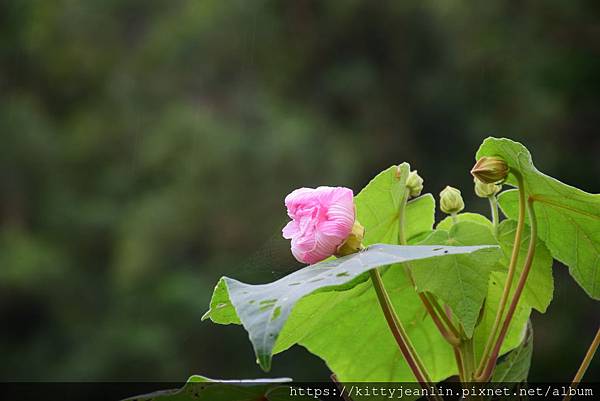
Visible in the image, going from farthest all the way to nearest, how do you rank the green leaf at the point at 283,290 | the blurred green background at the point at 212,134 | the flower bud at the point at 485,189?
the blurred green background at the point at 212,134 < the flower bud at the point at 485,189 < the green leaf at the point at 283,290

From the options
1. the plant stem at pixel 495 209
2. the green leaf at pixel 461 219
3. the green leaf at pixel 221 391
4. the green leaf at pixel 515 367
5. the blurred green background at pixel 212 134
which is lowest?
the green leaf at pixel 515 367

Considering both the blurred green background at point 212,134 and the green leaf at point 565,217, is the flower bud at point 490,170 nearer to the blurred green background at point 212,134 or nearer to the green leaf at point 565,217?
the green leaf at point 565,217

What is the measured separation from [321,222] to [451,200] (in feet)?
0.27

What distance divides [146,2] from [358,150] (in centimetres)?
191

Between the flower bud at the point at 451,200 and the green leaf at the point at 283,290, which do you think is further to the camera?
the flower bud at the point at 451,200

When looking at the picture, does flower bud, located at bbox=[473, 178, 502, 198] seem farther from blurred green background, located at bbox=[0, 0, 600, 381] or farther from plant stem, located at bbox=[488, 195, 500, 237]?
blurred green background, located at bbox=[0, 0, 600, 381]

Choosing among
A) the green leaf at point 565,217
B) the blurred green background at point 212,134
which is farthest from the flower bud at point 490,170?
the blurred green background at point 212,134

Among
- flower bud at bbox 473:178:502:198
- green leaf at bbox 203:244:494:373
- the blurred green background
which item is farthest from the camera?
the blurred green background

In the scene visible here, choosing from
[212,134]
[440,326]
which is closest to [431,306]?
[440,326]

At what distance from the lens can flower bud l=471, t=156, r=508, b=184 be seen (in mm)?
288

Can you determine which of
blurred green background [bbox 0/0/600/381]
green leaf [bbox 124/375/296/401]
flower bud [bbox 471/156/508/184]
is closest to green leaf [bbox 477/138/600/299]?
flower bud [bbox 471/156/508/184]

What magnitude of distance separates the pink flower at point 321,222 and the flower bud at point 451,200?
66 mm

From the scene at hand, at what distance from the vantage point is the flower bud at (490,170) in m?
0.29

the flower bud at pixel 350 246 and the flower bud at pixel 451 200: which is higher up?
the flower bud at pixel 451 200
